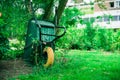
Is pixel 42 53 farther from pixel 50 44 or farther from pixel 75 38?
pixel 75 38

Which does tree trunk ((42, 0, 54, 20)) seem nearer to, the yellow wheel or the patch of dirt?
the patch of dirt

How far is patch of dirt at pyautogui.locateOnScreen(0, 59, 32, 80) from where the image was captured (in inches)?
309

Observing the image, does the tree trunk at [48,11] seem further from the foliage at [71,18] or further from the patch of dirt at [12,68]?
the patch of dirt at [12,68]

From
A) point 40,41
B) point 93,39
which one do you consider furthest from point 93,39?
point 40,41

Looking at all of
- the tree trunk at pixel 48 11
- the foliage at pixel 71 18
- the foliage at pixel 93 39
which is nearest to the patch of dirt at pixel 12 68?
the tree trunk at pixel 48 11

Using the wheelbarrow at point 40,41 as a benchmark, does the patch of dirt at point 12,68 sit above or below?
below

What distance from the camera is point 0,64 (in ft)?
29.3

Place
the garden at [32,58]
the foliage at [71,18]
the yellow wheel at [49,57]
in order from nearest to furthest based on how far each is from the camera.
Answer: the garden at [32,58] → the yellow wheel at [49,57] → the foliage at [71,18]

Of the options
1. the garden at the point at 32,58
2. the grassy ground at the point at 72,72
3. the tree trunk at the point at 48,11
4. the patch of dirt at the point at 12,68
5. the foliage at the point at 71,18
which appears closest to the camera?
the grassy ground at the point at 72,72

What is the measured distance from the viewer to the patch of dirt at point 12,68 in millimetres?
7860

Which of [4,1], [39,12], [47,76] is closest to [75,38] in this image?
[39,12]

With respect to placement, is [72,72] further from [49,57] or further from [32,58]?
[32,58]

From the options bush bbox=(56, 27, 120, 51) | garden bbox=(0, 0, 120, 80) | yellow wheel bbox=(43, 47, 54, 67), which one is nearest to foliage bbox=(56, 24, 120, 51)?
bush bbox=(56, 27, 120, 51)

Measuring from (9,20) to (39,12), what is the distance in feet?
8.08
